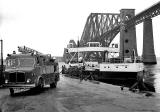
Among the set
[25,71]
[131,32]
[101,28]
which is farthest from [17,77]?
[101,28]

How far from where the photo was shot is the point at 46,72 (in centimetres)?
2116

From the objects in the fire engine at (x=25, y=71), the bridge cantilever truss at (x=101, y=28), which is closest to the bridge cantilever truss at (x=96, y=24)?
the bridge cantilever truss at (x=101, y=28)

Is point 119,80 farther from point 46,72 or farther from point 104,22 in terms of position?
point 104,22

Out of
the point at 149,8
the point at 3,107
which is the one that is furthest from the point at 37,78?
the point at 149,8

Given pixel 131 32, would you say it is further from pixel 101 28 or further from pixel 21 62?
pixel 21 62

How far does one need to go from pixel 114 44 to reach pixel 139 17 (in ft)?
179

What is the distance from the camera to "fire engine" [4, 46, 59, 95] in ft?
59.8

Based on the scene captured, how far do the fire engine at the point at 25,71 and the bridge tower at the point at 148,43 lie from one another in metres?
88.7

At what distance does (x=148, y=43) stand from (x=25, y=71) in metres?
103

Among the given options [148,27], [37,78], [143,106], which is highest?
[148,27]

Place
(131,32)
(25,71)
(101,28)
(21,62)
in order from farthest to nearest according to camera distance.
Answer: (101,28), (131,32), (21,62), (25,71)

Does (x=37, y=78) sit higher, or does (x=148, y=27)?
(x=148, y=27)

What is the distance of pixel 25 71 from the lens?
18.2m

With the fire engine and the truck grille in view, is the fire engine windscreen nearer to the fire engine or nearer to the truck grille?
the fire engine
